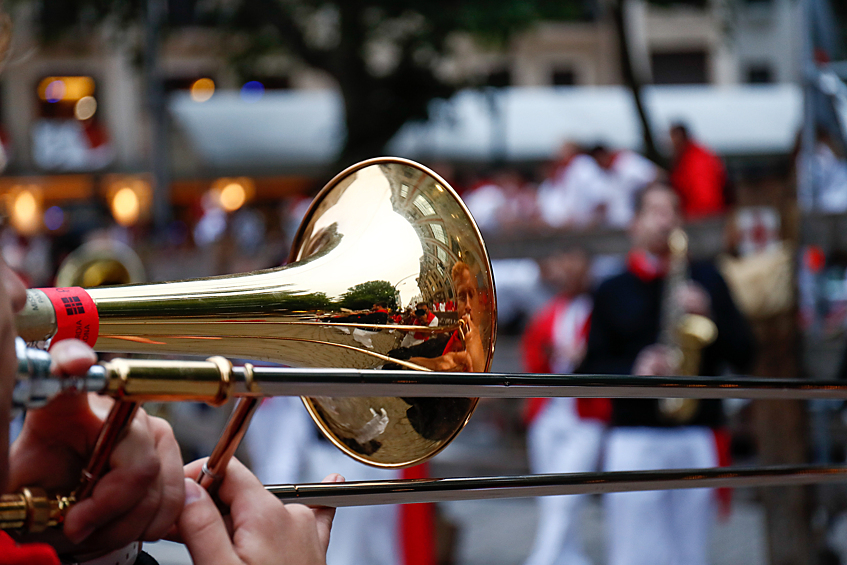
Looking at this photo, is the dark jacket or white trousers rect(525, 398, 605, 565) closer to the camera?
the dark jacket

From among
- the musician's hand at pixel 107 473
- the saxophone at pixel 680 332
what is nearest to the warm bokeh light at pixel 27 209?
the saxophone at pixel 680 332

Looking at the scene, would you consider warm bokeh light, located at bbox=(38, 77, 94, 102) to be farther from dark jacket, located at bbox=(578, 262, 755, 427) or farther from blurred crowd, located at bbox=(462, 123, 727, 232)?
dark jacket, located at bbox=(578, 262, 755, 427)

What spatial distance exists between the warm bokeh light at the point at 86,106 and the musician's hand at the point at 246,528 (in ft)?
67.9

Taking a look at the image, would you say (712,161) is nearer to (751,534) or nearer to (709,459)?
(751,534)

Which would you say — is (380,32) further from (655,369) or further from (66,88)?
(66,88)

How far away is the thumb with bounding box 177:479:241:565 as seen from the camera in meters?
0.86

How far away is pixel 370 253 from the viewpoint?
4.43ft

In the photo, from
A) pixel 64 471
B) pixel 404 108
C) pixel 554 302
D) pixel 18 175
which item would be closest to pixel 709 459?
pixel 554 302

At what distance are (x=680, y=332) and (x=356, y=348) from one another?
2380 millimetres

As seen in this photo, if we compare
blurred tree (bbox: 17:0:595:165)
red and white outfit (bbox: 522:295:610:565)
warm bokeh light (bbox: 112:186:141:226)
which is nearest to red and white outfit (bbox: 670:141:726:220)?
red and white outfit (bbox: 522:295:610:565)

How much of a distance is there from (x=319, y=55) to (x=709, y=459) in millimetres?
7005

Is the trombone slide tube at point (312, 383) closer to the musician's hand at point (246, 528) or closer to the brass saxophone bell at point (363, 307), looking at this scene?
the musician's hand at point (246, 528)

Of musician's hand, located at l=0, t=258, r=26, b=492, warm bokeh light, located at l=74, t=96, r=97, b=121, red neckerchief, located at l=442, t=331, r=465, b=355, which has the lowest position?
red neckerchief, located at l=442, t=331, r=465, b=355

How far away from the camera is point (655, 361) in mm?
3328
